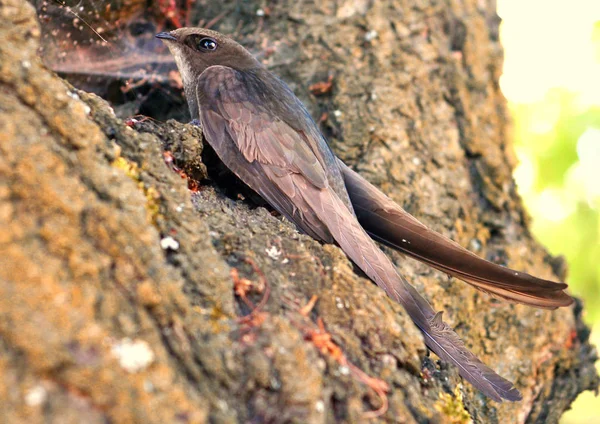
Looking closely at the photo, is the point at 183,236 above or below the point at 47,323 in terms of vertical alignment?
above

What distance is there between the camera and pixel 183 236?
220cm

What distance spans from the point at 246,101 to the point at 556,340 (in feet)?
7.68

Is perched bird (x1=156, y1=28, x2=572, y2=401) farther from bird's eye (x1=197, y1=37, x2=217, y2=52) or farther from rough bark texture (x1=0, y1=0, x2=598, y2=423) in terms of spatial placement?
bird's eye (x1=197, y1=37, x2=217, y2=52)

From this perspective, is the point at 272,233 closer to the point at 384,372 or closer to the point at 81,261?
the point at 384,372

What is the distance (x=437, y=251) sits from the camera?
129 inches

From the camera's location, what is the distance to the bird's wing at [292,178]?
2895mm

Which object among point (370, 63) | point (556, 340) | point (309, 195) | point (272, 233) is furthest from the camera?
point (370, 63)

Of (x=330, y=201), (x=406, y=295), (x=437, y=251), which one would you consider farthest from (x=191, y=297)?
(x=437, y=251)

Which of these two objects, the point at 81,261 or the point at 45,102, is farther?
the point at 45,102

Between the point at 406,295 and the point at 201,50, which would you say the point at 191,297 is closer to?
the point at 406,295

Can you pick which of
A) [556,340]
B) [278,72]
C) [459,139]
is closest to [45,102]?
[278,72]

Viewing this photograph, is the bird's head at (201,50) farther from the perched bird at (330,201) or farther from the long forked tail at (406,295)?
the long forked tail at (406,295)

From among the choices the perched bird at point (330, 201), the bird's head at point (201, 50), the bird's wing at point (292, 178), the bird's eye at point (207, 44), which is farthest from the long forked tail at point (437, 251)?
the bird's eye at point (207, 44)

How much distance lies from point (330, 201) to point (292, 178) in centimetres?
24
